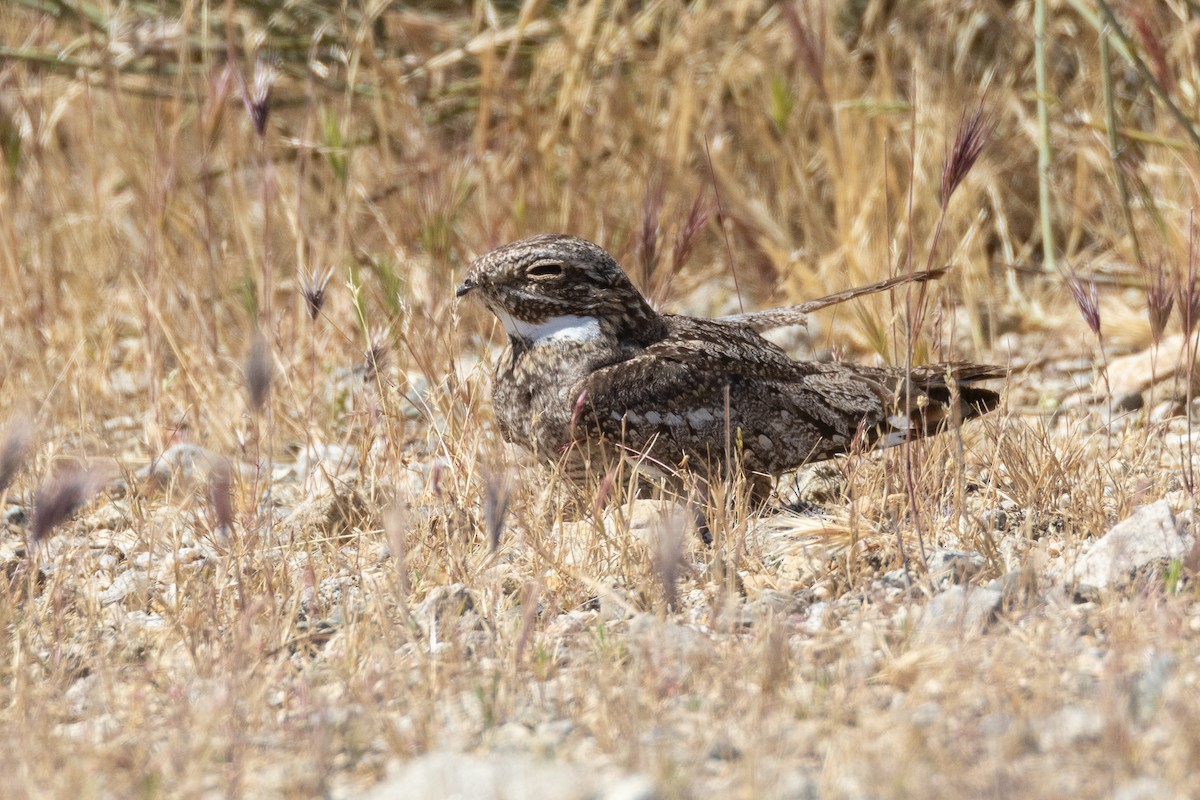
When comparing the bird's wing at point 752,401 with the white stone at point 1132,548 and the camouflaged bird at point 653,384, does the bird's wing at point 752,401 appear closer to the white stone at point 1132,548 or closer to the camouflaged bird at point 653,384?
the camouflaged bird at point 653,384

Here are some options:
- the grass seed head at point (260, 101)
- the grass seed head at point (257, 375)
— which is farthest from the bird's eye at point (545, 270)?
the grass seed head at point (257, 375)

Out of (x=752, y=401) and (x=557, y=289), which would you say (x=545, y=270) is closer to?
(x=557, y=289)

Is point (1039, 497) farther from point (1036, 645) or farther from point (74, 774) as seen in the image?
point (74, 774)

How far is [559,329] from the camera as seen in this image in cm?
406

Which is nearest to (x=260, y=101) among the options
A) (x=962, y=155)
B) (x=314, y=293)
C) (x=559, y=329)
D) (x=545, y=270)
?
(x=314, y=293)

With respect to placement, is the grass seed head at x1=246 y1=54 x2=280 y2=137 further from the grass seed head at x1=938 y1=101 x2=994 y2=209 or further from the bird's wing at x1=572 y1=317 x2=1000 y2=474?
the grass seed head at x1=938 y1=101 x2=994 y2=209

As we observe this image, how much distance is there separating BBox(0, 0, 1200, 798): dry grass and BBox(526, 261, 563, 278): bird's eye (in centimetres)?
36

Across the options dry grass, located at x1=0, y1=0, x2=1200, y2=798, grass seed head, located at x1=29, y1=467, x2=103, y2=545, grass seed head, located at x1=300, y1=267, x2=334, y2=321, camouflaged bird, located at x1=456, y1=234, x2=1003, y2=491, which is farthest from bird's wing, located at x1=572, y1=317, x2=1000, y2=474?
grass seed head, located at x1=29, y1=467, x2=103, y2=545

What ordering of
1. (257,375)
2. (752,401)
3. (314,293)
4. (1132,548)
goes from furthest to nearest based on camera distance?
(752,401) → (314,293) → (1132,548) → (257,375)

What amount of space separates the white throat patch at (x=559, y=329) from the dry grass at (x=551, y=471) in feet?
0.67

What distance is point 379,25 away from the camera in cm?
671

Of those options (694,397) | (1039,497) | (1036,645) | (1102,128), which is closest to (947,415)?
(1039,497)

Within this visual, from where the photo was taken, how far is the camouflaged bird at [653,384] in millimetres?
3832

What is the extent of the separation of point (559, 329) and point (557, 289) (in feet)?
0.41
